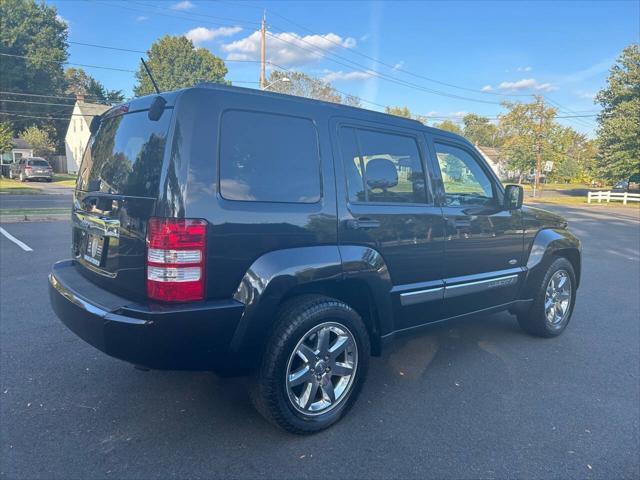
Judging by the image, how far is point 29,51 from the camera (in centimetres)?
4950

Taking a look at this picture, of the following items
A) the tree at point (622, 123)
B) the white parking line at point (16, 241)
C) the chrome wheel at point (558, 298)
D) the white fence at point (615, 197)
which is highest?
the tree at point (622, 123)

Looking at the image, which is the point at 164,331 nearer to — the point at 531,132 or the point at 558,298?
the point at 558,298

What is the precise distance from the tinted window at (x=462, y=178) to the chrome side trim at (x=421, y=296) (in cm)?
71

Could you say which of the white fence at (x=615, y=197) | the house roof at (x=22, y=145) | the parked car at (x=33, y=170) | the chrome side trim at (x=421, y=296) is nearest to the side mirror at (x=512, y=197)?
the chrome side trim at (x=421, y=296)

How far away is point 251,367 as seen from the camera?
2.77 metres

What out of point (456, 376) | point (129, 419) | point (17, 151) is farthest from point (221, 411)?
point (17, 151)

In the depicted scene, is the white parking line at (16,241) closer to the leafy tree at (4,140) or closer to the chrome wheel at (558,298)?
the chrome wheel at (558,298)

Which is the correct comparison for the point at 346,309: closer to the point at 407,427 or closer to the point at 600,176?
the point at 407,427

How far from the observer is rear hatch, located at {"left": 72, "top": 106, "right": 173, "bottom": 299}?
8.62 feet

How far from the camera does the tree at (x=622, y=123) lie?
103ft

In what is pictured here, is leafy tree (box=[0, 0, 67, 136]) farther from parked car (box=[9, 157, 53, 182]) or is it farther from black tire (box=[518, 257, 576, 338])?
black tire (box=[518, 257, 576, 338])

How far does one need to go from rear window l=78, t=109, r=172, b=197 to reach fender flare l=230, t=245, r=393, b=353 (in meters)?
0.72

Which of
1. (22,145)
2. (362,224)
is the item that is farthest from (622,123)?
(22,145)

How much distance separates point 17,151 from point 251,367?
2055 inches
